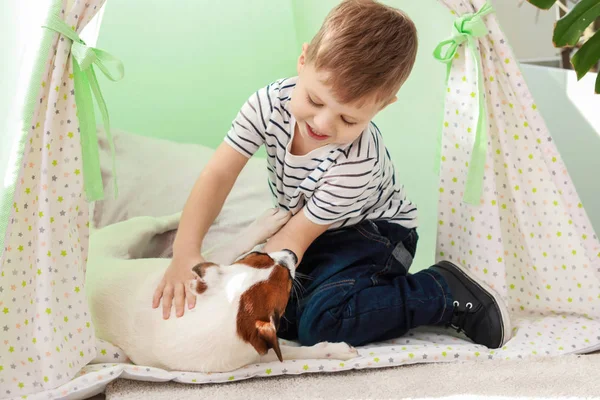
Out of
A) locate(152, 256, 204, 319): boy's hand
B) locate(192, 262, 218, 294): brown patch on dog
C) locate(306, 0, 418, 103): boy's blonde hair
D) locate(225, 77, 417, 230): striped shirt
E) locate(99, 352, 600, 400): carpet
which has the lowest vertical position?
locate(99, 352, 600, 400): carpet

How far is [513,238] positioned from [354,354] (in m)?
0.51

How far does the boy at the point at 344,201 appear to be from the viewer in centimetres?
141

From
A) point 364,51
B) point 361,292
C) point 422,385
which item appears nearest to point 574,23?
point 364,51

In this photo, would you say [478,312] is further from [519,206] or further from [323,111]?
[323,111]

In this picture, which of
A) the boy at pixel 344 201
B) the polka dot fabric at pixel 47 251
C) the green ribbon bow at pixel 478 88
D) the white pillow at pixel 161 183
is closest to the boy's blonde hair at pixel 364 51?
the boy at pixel 344 201

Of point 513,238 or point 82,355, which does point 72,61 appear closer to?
point 82,355

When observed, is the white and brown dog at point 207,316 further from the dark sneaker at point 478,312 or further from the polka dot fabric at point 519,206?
the polka dot fabric at point 519,206

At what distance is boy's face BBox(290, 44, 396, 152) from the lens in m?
1.41

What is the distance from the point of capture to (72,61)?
1317 mm

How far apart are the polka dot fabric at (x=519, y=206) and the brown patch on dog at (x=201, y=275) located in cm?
65

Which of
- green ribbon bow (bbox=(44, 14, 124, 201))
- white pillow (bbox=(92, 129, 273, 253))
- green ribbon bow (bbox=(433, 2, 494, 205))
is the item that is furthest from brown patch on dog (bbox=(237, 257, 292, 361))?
white pillow (bbox=(92, 129, 273, 253))

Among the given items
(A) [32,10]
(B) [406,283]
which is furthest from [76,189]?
(B) [406,283]

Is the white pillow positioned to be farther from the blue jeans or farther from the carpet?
the carpet

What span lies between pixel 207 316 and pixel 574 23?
1015 millimetres
